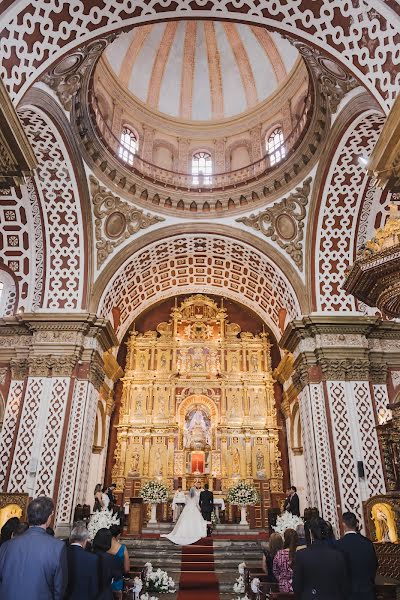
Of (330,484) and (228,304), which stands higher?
(228,304)

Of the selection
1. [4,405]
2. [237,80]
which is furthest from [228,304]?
[4,405]

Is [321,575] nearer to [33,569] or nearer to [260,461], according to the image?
[33,569]

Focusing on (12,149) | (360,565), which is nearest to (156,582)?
(360,565)

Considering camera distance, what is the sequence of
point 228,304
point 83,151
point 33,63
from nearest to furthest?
point 33,63
point 83,151
point 228,304

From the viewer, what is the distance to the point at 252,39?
1900cm

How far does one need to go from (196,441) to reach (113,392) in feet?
15.1

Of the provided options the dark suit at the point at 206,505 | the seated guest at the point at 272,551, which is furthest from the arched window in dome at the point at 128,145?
the seated guest at the point at 272,551

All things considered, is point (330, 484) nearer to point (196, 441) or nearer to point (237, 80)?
point (196, 441)

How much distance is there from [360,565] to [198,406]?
1646 cm

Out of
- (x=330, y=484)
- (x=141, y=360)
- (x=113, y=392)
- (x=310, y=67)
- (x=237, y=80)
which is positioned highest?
(x=237, y=80)

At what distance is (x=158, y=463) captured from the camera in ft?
65.4

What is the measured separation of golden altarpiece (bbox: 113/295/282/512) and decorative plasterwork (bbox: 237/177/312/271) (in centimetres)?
647

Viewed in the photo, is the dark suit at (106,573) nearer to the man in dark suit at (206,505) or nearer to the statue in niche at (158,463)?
the man in dark suit at (206,505)

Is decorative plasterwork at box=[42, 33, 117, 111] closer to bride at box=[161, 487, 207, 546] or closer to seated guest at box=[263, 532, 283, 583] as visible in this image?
seated guest at box=[263, 532, 283, 583]
